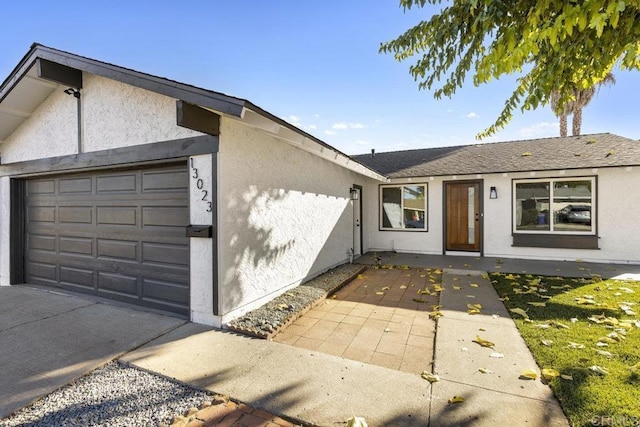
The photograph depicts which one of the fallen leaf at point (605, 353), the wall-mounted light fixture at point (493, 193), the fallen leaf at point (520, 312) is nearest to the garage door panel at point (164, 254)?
the fallen leaf at point (520, 312)

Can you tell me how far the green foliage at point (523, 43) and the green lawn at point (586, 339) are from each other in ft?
9.33

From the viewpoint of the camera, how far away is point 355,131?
14812 mm

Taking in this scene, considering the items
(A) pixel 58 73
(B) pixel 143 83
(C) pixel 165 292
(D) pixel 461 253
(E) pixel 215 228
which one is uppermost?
(A) pixel 58 73

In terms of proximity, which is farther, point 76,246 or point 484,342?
point 76,246

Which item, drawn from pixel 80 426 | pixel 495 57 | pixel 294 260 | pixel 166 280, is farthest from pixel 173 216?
pixel 495 57

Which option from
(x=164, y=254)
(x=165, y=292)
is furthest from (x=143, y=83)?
(x=165, y=292)

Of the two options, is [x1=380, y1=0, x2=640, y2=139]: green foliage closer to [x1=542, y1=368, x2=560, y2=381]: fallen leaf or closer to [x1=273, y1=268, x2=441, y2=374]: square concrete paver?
[x1=542, y1=368, x2=560, y2=381]: fallen leaf

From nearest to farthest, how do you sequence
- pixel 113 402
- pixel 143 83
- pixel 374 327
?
pixel 113 402 < pixel 143 83 < pixel 374 327

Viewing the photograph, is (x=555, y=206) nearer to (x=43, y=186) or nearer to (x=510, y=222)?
(x=510, y=222)

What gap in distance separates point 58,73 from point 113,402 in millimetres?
5594

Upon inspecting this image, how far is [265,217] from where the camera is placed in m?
5.27

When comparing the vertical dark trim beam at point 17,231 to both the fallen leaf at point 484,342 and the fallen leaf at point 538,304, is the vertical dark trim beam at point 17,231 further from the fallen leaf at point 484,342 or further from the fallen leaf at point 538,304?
the fallen leaf at point 538,304

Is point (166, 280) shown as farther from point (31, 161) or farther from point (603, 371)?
point (603, 371)

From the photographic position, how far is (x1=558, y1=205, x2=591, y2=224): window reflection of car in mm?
9258
